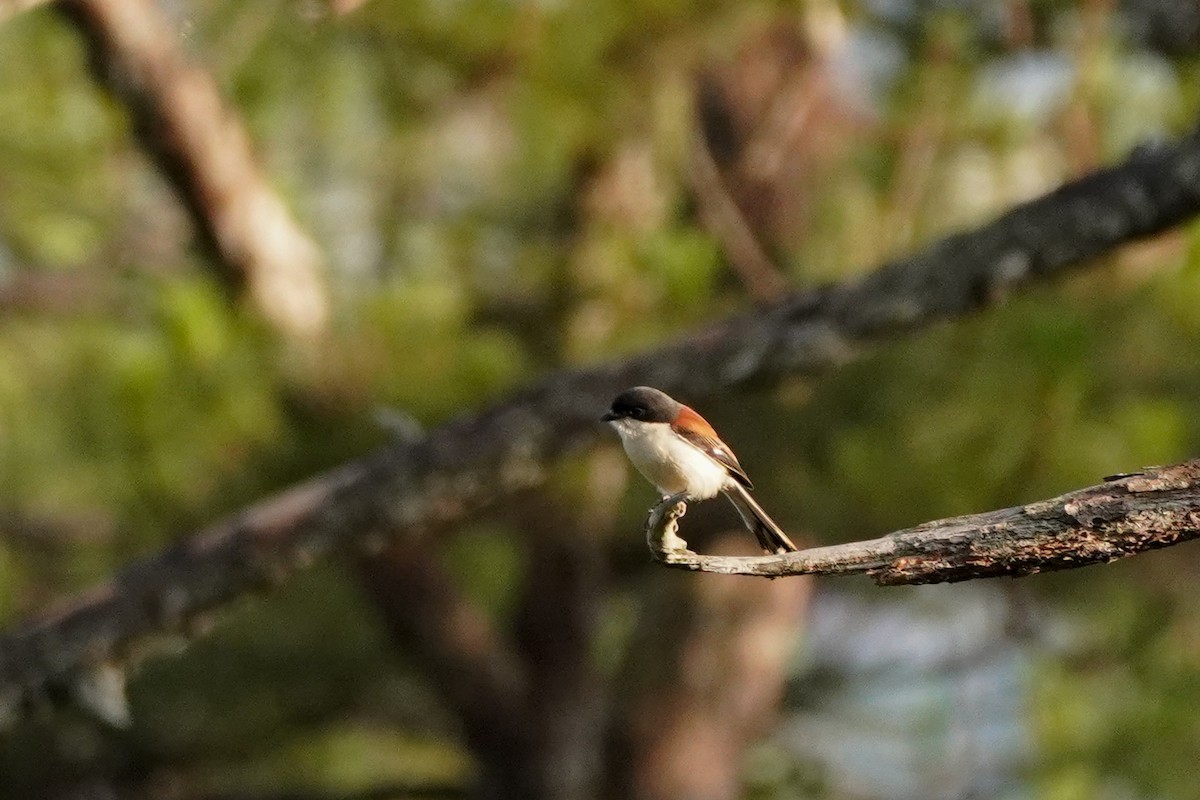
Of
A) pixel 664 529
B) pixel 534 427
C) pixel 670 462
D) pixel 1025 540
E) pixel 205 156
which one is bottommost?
pixel 1025 540

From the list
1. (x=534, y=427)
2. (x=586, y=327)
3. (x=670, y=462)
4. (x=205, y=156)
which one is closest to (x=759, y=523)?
(x=670, y=462)

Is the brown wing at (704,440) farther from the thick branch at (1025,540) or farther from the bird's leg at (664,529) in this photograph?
the thick branch at (1025,540)

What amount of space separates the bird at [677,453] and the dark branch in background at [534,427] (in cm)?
105

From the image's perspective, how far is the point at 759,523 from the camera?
216cm

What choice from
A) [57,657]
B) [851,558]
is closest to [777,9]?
[57,657]

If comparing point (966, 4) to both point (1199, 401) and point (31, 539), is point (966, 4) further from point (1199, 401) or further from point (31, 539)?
point (31, 539)

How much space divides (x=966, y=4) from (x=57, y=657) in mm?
3596

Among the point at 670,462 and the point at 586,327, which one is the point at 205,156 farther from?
the point at 670,462

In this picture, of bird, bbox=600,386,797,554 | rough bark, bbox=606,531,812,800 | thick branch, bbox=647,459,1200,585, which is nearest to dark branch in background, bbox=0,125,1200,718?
bird, bbox=600,386,797,554

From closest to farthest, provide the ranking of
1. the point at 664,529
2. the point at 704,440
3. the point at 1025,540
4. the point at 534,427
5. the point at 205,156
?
the point at 1025,540, the point at 664,529, the point at 704,440, the point at 534,427, the point at 205,156

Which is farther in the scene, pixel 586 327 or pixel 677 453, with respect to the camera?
pixel 586 327

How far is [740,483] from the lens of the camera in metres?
2.37

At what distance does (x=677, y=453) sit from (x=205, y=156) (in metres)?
2.89

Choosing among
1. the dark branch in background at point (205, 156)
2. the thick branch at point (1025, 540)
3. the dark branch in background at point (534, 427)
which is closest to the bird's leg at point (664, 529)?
the thick branch at point (1025, 540)
